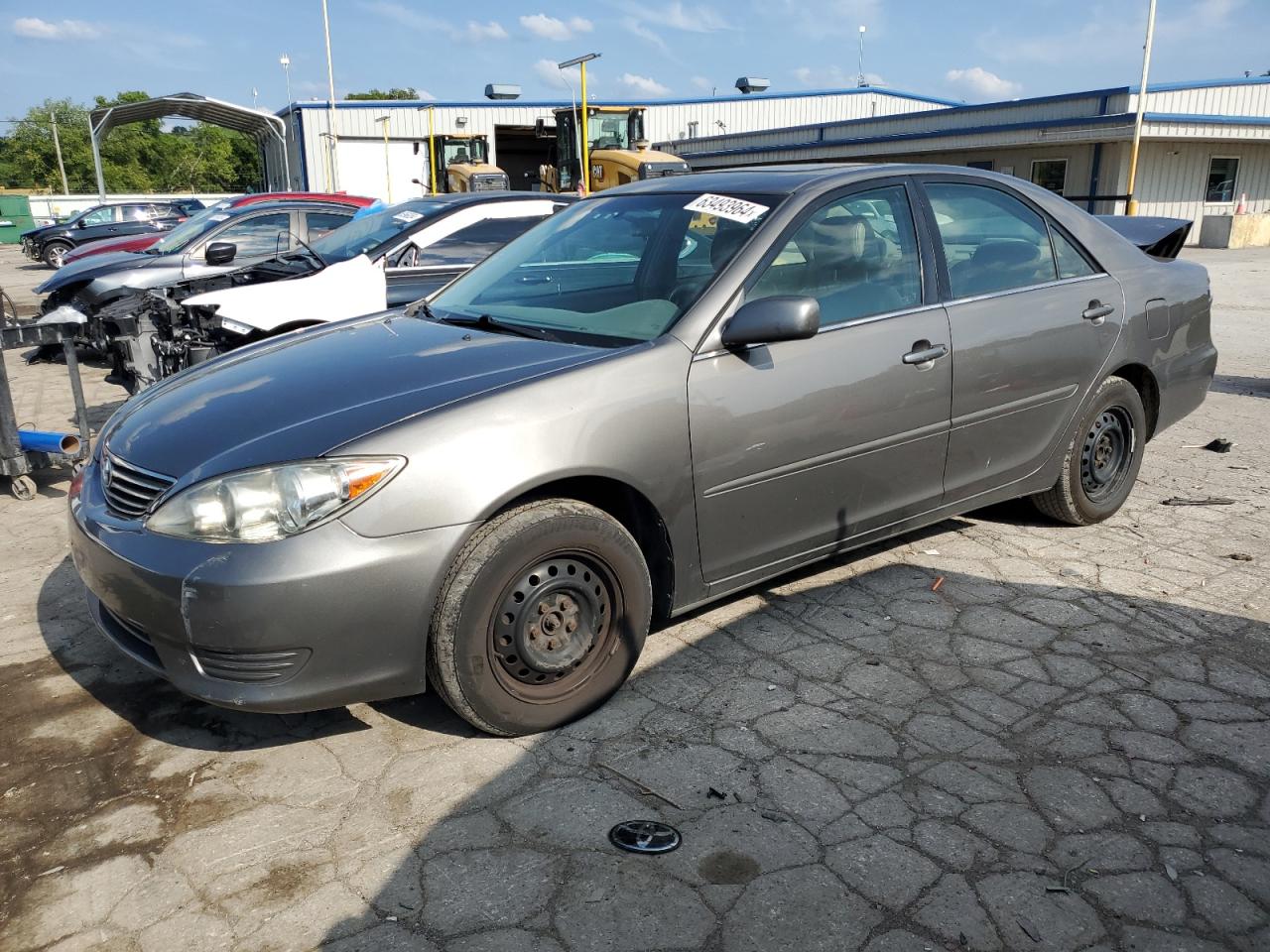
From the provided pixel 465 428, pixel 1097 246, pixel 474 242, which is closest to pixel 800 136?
pixel 474 242

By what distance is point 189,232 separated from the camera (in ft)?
37.1

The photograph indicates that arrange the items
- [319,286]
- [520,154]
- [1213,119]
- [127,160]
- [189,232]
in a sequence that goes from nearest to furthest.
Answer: [319,286], [189,232], [1213,119], [520,154], [127,160]

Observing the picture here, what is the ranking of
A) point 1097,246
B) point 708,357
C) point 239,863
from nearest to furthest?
point 239,863 → point 708,357 → point 1097,246

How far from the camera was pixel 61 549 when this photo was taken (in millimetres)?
4754

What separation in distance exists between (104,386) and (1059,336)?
8.19 m

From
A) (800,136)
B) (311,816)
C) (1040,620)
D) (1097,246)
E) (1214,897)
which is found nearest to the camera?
(1214,897)

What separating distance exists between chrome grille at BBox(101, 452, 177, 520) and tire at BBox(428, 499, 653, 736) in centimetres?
90

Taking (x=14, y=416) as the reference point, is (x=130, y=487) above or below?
above

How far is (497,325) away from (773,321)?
1043mm

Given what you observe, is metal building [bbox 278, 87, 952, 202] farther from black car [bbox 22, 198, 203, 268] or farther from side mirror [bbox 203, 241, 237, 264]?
side mirror [bbox 203, 241, 237, 264]

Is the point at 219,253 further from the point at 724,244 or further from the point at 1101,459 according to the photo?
the point at 1101,459

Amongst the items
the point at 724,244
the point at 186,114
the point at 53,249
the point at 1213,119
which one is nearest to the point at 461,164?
the point at 53,249

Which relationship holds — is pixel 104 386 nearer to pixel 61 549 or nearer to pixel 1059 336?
pixel 61 549

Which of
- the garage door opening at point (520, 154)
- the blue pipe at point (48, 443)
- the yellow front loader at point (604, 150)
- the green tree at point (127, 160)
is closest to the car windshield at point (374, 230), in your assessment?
the blue pipe at point (48, 443)
